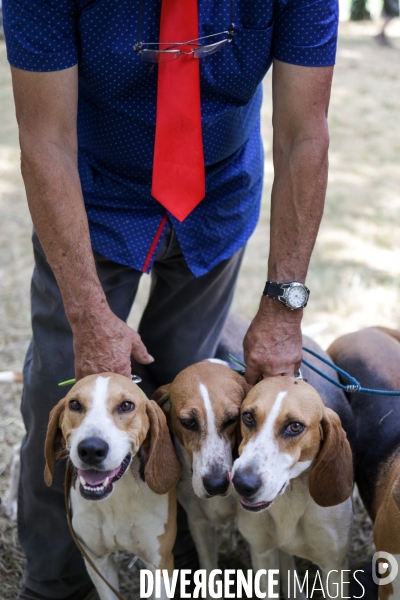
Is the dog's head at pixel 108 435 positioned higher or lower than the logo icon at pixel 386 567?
higher

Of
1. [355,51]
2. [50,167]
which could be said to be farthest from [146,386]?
[355,51]

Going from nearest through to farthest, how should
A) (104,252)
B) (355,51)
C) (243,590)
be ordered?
(104,252)
(243,590)
(355,51)

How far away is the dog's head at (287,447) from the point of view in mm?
2586

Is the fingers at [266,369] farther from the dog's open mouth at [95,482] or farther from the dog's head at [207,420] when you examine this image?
the dog's open mouth at [95,482]

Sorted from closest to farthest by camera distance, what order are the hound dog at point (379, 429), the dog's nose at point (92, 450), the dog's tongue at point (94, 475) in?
the dog's nose at point (92, 450)
the dog's tongue at point (94, 475)
the hound dog at point (379, 429)

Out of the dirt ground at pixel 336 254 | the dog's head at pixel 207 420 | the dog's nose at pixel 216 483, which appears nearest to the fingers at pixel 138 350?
the dog's head at pixel 207 420

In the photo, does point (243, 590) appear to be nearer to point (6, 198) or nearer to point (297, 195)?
point (297, 195)

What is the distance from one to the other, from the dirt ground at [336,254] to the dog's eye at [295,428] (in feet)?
4.66

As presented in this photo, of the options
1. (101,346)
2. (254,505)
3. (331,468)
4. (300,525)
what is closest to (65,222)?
(101,346)

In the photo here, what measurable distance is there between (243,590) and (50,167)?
7.32 ft

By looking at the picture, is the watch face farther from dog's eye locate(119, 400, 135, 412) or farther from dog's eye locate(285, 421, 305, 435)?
dog's eye locate(119, 400, 135, 412)

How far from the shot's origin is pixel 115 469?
8.61ft

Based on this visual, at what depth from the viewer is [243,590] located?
3641 mm

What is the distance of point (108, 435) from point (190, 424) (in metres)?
0.42
